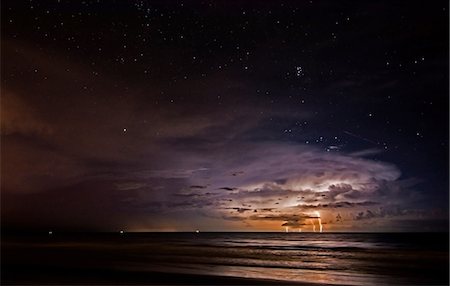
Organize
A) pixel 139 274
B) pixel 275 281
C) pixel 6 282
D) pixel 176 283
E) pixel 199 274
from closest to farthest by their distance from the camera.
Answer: pixel 6 282 → pixel 176 283 → pixel 275 281 → pixel 139 274 → pixel 199 274

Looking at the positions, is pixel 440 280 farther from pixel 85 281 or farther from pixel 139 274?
pixel 85 281

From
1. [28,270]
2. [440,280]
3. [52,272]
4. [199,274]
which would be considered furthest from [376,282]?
[28,270]

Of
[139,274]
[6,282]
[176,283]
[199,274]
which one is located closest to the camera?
[6,282]

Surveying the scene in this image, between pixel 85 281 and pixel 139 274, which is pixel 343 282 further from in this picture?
pixel 85 281

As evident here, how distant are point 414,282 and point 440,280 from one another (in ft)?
4.57

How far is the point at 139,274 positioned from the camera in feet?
60.9

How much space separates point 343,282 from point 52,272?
1406 cm

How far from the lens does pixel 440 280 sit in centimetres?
1908

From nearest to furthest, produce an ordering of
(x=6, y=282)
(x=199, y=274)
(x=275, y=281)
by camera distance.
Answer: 1. (x=6, y=282)
2. (x=275, y=281)
3. (x=199, y=274)

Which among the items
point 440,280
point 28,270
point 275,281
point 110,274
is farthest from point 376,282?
point 28,270

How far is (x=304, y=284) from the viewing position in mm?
17156

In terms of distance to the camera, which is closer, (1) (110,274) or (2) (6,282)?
(2) (6,282)

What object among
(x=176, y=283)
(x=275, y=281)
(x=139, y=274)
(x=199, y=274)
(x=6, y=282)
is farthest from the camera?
(x=199, y=274)

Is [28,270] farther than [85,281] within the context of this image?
Yes
